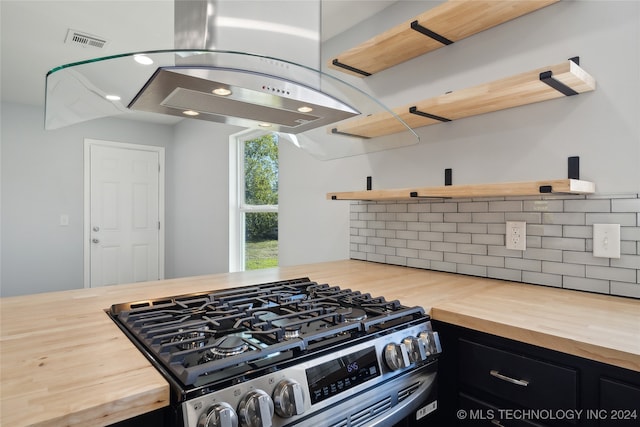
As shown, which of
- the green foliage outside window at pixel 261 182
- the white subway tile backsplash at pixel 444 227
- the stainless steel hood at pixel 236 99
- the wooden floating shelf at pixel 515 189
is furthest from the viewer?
the green foliage outside window at pixel 261 182

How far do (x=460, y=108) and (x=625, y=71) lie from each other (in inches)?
22.4

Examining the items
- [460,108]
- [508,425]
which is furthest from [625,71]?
[508,425]

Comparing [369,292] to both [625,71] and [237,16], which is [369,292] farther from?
[625,71]

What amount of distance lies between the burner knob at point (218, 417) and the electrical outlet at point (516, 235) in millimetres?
1366

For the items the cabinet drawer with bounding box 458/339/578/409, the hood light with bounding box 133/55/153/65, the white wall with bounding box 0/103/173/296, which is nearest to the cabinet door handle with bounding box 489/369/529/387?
the cabinet drawer with bounding box 458/339/578/409

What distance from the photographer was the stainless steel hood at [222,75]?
87 centimetres

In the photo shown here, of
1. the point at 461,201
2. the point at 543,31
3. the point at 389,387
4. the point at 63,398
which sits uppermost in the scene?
the point at 543,31

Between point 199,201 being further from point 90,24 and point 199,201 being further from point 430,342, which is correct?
point 430,342

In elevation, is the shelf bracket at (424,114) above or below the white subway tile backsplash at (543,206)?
above

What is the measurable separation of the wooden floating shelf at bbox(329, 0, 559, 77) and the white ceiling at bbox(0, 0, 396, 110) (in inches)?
15.3

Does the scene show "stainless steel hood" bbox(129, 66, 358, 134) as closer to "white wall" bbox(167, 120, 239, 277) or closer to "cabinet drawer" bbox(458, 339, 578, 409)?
"cabinet drawer" bbox(458, 339, 578, 409)

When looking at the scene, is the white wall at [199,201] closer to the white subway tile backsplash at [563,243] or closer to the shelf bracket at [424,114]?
the shelf bracket at [424,114]

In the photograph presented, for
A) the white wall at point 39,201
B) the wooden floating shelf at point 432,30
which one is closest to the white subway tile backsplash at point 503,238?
the wooden floating shelf at point 432,30

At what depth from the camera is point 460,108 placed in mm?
1668
